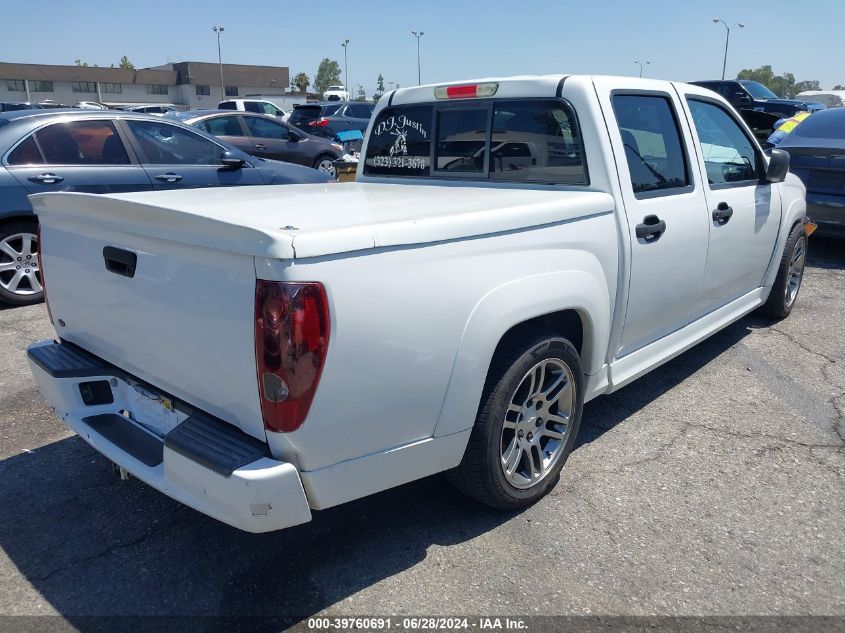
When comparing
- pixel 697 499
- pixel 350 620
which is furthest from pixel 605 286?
pixel 350 620

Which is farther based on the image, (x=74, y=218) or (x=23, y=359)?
(x=23, y=359)

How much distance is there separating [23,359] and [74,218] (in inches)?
105

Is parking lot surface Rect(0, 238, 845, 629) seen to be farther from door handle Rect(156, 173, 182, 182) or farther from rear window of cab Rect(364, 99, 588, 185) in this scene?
door handle Rect(156, 173, 182, 182)

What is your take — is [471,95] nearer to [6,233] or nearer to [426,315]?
[426,315]

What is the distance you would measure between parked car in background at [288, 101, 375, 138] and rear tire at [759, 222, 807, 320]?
14802mm

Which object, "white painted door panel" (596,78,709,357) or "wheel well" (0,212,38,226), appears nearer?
"white painted door panel" (596,78,709,357)

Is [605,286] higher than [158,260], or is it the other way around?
[158,260]

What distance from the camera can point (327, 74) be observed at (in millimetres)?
129875

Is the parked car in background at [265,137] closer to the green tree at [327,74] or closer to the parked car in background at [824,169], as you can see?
the parked car in background at [824,169]

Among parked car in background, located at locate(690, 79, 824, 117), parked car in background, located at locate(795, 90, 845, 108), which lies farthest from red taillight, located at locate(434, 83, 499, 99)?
parked car in background, located at locate(795, 90, 845, 108)

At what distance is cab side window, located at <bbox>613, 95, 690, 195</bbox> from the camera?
362 cm

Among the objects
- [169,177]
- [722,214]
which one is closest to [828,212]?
[722,214]

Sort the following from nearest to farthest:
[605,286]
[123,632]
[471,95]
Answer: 1. [123,632]
2. [605,286]
3. [471,95]

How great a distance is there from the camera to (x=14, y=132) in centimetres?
614
